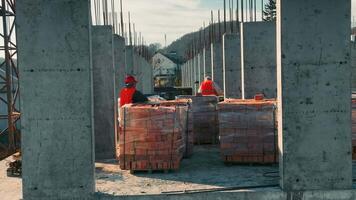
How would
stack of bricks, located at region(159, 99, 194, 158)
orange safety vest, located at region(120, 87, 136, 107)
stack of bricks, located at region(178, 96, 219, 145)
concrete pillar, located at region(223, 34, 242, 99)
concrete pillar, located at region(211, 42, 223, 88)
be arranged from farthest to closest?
1. concrete pillar, located at region(211, 42, 223, 88)
2. concrete pillar, located at region(223, 34, 242, 99)
3. stack of bricks, located at region(178, 96, 219, 145)
4. orange safety vest, located at region(120, 87, 136, 107)
5. stack of bricks, located at region(159, 99, 194, 158)

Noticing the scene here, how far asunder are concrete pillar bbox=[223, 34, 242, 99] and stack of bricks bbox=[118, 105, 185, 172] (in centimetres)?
690

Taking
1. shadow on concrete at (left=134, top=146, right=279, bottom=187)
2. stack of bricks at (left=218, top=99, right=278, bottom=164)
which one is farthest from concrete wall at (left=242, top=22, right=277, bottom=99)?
stack of bricks at (left=218, top=99, right=278, bottom=164)

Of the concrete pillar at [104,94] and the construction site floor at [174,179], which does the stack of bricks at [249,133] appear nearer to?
the construction site floor at [174,179]

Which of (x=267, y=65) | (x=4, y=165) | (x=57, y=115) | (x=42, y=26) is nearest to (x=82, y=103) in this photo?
(x=57, y=115)

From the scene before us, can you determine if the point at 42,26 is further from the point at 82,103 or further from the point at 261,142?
the point at 261,142

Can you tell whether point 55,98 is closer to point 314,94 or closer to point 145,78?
point 314,94

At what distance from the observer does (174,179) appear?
7.41 meters

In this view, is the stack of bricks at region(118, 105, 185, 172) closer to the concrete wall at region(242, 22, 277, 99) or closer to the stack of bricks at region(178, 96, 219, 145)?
the stack of bricks at region(178, 96, 219, 145)

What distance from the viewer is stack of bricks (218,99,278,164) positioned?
8.20 metres

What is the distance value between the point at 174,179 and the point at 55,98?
7.74 feet

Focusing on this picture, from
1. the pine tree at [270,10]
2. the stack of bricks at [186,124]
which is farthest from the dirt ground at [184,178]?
the pine tree at [270,10]

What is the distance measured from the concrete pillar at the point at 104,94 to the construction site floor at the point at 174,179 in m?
0.69

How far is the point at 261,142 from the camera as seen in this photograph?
27.0ft

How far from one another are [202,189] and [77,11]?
305 cm
